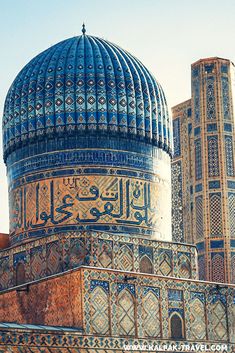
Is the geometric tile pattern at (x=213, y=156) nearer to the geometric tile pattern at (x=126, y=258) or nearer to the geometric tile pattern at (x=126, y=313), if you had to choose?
the geometric tile pattern at (x=126, y=258)

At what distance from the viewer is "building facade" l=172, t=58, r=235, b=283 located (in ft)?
68.9

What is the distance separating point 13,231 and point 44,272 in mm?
1441

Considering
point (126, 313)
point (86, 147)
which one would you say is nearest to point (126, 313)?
point (126, 313)

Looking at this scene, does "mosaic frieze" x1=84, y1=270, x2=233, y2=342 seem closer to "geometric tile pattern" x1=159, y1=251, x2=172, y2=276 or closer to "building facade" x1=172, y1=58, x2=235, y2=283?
"geometric tile pattern" x1=159, y1=251, x2=172, y2=276

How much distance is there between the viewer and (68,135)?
1483cm

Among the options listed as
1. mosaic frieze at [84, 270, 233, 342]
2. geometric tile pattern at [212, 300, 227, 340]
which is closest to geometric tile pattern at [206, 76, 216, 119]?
mosaic frieze at [84, 270, 233, 342]

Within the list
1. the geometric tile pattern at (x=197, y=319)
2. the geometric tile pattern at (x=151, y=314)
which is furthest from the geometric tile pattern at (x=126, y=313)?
the geometric tile pattern at (x=197, y=319)

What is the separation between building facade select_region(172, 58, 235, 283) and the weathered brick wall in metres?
8.18

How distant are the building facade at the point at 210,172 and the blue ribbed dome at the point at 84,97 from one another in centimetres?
578

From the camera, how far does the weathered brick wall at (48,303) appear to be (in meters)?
12.3

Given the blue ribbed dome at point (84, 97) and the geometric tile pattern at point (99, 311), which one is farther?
the blue ribbed dome at point (84, 97)

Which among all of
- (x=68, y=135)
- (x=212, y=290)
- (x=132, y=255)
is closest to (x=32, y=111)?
(x=68, y=135)

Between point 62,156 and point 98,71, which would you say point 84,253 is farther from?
point 98,71

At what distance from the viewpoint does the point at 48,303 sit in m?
12.8
